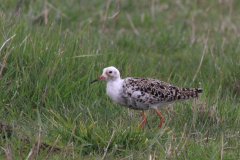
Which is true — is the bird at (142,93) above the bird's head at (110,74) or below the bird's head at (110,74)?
below

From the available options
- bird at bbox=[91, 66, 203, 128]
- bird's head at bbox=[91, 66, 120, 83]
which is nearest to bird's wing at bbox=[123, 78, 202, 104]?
bird at bbox=[91, 66, 203, 128]

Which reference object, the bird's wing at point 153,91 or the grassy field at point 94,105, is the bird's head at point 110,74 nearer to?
the bird's wing at point 153,91

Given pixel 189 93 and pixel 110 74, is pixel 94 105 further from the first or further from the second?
pixel 189 93

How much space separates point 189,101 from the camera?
5.40 m

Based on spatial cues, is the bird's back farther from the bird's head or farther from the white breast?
the bird's head

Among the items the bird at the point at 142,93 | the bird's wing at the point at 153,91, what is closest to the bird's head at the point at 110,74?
the bird at the point at 142,93

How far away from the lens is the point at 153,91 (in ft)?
16.5

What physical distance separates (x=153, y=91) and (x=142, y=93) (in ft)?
0.55

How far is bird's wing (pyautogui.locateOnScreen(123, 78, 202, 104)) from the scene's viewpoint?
493 centimetres

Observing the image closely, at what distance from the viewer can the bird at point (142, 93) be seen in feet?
16.1

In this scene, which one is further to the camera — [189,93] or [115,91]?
[189,93]

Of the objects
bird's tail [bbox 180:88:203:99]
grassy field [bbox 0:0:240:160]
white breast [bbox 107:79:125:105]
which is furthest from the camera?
A: bird's tail [bbox 180:88:203:99]

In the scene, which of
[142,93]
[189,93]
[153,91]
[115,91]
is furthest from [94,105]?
[189,93]

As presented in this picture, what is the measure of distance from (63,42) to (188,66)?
2.41 m
